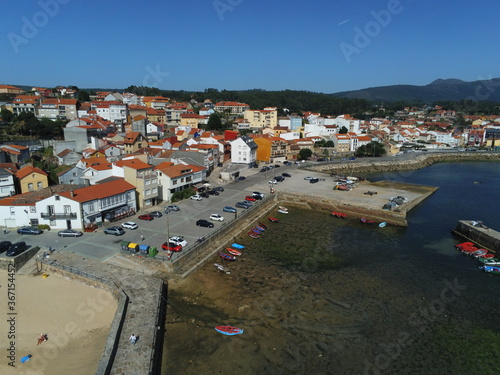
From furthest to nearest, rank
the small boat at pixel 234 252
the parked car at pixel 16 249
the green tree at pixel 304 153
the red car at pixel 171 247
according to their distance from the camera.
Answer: the green tree at pixel 304 153, the small boat at pixel 234 252, the red car at pixel 171 247, the parked car at pixel 16 249

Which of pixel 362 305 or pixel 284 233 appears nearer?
pixel 362 305

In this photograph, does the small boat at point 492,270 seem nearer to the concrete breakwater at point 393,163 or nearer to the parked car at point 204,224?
the parked car at point 204,224

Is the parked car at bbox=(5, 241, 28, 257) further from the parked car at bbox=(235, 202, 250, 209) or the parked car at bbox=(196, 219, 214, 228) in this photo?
the parked car at bbox=(235, 202, 250, 209)

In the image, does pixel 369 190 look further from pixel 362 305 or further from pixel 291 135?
pixel 291 135

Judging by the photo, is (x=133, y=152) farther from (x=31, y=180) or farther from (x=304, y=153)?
(x=304, y=153)

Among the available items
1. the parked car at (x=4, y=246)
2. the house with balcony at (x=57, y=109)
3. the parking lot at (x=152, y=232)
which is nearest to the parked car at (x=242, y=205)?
the parking lot at (x=152, y=232)

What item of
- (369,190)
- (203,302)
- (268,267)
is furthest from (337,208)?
(203,302)
